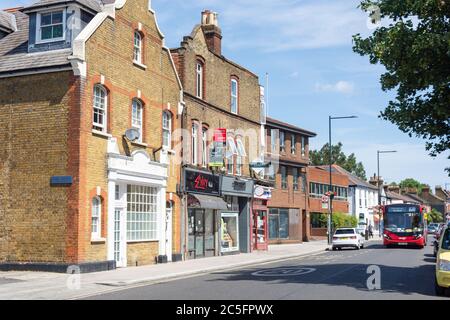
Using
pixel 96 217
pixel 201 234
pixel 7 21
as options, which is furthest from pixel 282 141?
pixel 96 217

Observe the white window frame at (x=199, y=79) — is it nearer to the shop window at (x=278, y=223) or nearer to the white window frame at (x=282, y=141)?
the shop window at (x=278, y=223)

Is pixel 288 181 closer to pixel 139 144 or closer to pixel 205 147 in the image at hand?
pixel 205 147

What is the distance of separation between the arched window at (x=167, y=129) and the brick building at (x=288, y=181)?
19583mm

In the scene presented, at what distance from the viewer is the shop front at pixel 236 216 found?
32.6 m

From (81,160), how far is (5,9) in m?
10.9

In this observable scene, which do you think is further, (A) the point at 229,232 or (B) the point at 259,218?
(B) the point at 259,218

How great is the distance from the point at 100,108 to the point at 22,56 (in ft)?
11.8

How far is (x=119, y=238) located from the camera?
23.1 m

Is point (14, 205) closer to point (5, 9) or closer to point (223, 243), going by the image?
point (5, 9)

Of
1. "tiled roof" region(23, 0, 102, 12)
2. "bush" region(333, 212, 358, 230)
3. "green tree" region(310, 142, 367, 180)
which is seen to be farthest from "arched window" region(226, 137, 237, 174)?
"green tree" region(310, 142, 367, 180)

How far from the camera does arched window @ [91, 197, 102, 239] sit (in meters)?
21.6

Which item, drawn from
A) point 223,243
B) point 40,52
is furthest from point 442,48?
point 223,243

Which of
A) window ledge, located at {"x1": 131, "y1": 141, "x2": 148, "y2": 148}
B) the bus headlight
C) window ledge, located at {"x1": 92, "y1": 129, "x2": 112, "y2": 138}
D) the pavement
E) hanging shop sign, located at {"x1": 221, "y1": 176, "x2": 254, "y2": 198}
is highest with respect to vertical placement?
window ledge, located at {"x1": 92, "y1": 129, "x2": 112, "y2": 138}

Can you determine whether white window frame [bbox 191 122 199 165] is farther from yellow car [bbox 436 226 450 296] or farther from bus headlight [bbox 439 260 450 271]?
bus headlight [bbox 439 260 450 271]
